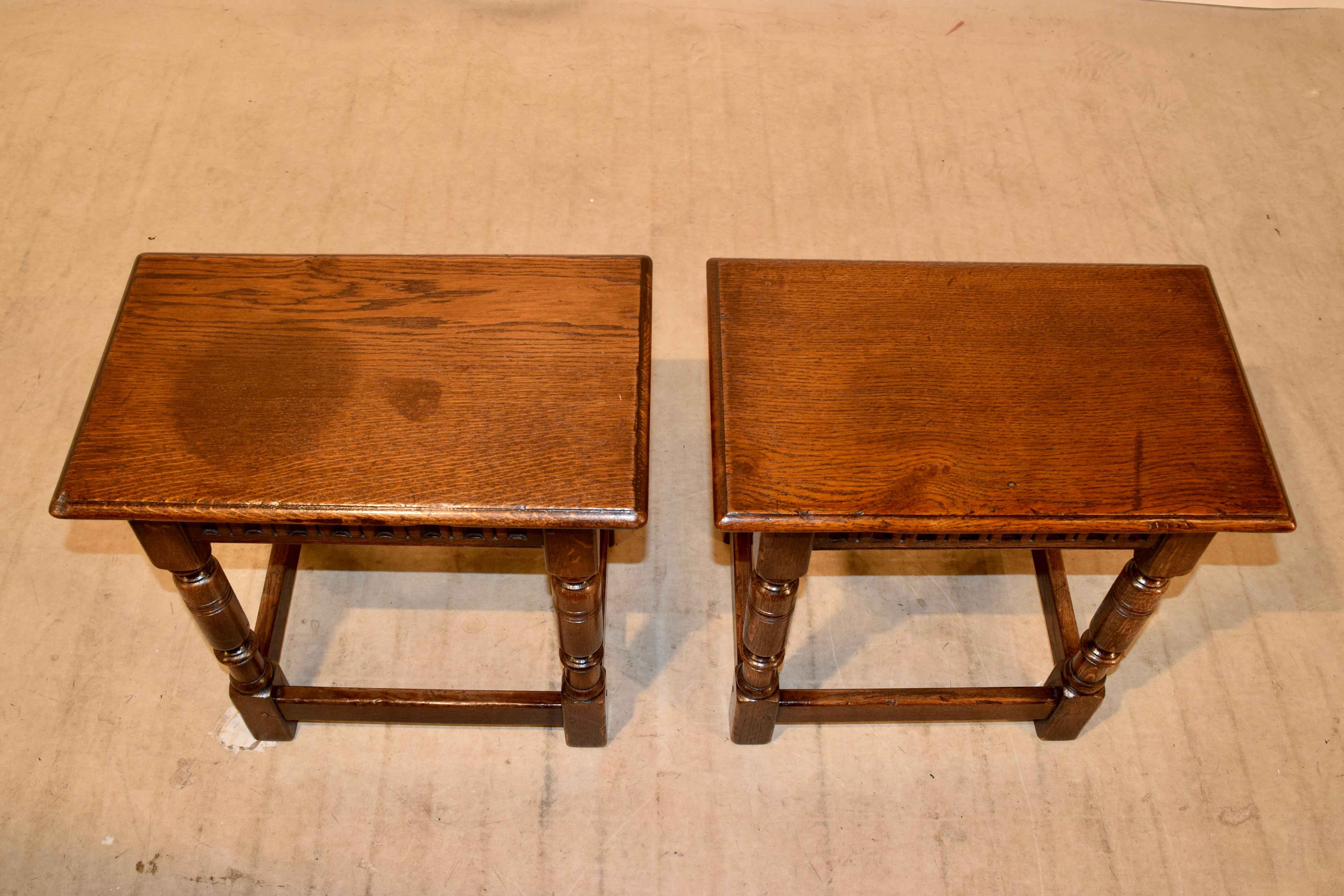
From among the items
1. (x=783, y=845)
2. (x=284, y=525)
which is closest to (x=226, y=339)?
(x=284, y=525)

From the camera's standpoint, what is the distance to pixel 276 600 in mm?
2053

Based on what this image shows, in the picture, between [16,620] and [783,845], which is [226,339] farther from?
[783,845]

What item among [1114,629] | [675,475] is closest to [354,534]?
[675,475]

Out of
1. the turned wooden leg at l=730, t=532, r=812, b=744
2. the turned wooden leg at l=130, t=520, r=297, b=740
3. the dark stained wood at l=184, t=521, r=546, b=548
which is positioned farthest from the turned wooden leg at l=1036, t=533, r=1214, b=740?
the turned wooden leg at l=130, t=520, r=297, b=740

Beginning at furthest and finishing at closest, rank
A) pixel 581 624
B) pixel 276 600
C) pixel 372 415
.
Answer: pixel 276 600, pixel 581 624, pixel 372 415

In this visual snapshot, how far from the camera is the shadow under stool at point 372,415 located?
1516 mm

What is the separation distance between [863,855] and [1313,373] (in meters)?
1.57

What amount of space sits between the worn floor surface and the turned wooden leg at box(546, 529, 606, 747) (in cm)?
9

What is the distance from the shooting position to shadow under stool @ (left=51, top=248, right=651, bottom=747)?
4.97 ft

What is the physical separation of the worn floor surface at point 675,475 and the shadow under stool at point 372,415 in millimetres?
321

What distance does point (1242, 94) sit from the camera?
3215 millimetres

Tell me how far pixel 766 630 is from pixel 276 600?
898 mm

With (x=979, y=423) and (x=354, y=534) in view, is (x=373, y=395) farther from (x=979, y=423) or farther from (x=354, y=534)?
(x=979, y=423)

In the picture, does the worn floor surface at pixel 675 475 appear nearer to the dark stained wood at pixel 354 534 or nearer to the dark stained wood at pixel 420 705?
the dark stained wood at pixel 420 705
